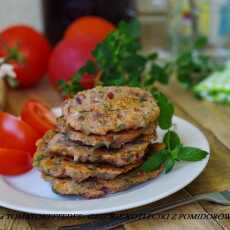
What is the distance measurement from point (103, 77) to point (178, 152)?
47 cm

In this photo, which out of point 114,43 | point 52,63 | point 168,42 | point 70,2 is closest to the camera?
point 114,43

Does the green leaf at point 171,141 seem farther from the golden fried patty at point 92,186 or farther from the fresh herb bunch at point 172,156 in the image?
the golden fried patty at point 92,186

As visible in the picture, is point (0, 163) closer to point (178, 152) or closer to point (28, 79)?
point (178, 152)

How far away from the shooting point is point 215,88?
146 centimetres

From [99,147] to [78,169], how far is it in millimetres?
52

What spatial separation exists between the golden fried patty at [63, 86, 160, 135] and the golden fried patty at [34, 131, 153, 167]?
3cm

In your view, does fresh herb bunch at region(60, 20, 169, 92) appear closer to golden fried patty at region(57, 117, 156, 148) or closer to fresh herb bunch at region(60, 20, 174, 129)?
fresh herb bunch at region(60, 20, 174, 129)

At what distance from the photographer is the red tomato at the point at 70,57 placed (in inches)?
59.7

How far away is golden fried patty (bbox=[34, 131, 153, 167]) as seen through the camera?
90cm

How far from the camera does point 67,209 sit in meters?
0.87

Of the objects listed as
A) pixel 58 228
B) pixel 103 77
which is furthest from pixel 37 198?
pixel 103 77

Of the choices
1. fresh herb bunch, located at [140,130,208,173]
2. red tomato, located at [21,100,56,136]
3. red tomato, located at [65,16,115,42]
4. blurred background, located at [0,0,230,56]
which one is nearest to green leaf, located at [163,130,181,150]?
fresh herb bunch, located at [140,130,208,173]

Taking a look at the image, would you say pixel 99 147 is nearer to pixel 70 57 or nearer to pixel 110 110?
pixel 110 110

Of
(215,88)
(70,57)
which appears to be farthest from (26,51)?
(215,88)
